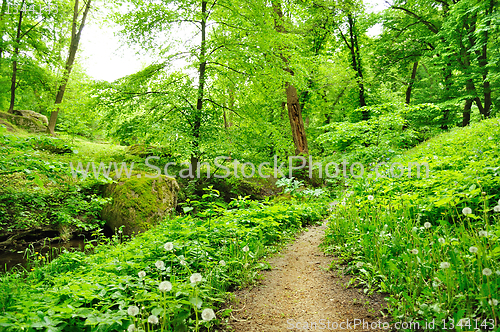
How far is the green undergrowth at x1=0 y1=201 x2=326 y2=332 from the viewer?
1.76 meters

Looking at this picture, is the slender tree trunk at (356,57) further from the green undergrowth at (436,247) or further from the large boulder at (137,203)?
the large boulder at (137,203)

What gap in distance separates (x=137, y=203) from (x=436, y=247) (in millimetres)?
6247

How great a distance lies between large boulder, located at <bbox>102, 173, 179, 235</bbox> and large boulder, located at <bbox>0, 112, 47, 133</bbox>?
940 cm

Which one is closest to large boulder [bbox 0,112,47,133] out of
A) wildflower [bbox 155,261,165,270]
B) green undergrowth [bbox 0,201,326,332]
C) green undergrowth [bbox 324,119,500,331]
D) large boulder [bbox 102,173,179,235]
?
large boulder [bbox 102,173,179,235]

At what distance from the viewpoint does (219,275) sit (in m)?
2.67

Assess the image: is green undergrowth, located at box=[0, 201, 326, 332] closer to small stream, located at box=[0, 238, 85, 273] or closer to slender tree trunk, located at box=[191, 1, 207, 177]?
small stream, located at box=[0, 238, 85, 273]

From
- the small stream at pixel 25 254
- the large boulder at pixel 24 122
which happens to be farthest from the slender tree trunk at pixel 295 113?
the large boulder at pixel 24 122

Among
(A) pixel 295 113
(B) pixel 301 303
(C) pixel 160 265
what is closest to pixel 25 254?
(C) pixel 160 265

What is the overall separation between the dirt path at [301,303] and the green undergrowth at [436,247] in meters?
0.22

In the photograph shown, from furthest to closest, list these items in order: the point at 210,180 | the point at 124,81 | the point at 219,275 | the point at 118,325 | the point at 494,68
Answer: the point at 494,68
the point at 210,180
the point at 124,81
the point at 219,275
the point at 118,325

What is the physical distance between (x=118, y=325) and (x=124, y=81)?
6861mm

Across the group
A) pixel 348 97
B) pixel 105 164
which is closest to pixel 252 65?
pixel 105 164

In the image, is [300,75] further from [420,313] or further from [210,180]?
[420,313]

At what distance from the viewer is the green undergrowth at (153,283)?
1.76 meters
